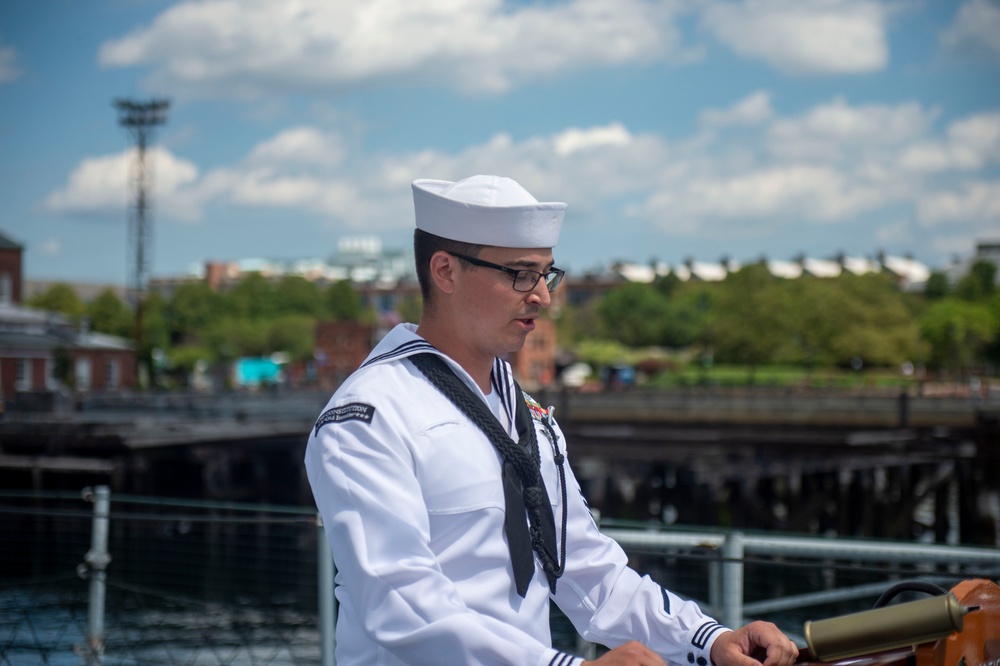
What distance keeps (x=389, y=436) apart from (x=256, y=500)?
29.7 meters

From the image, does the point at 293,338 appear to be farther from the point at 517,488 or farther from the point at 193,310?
the point at 517,488

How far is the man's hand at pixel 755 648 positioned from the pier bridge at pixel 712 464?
2432cm

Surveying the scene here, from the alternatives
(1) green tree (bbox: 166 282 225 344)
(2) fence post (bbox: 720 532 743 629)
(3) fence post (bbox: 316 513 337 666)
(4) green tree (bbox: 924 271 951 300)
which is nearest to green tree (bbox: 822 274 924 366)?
(4) green tree (bbox: 924 271 951 300)

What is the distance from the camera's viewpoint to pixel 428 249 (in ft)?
8.16

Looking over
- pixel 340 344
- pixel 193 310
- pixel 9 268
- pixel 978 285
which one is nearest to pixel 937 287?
pixel 978 285

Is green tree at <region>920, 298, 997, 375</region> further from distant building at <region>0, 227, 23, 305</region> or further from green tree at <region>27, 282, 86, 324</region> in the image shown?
green tree at <region>27, 282, 86, 324</region>

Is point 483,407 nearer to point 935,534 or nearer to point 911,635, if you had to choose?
point 911,635

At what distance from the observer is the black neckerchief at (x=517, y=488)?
7.70ft

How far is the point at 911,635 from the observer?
6.85ft

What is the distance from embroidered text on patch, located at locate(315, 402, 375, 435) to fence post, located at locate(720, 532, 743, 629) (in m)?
2.54

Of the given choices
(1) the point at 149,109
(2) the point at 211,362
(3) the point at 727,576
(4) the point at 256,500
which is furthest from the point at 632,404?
(2) the point at 211,362

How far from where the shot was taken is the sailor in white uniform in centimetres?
206

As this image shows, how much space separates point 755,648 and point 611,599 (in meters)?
0.38

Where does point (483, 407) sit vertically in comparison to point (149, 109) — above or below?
below
